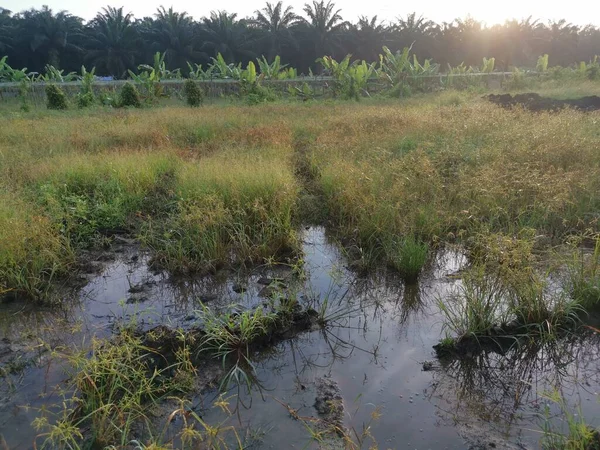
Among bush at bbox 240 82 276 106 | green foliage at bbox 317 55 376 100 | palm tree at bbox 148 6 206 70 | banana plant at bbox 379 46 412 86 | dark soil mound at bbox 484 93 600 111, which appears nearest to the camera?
dark soil mound at bbox 484 93 600 111

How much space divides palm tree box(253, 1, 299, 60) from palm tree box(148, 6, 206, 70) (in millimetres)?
5776

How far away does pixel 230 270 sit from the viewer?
187 inches

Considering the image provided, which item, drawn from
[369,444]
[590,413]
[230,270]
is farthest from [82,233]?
[590,413]

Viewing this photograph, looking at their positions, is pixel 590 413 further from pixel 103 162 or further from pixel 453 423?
pixel 103 162

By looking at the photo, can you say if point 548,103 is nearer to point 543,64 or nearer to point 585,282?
point 585,282

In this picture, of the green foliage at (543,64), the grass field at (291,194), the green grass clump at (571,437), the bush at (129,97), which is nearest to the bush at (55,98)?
the bush at (129,97)

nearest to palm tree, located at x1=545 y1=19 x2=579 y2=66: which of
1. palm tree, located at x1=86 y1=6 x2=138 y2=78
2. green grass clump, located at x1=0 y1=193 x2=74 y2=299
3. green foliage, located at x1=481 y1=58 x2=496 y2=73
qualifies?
green foliage, located at x1=481 y1=58 x2=496 y2=73

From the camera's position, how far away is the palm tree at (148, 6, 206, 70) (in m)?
35.8

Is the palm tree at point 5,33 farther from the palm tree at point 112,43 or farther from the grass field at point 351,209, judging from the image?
the grass field at point 351,209

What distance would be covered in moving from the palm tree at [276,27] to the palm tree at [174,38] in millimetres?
5776

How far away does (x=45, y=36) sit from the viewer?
3366 cm

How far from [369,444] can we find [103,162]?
5997 mm

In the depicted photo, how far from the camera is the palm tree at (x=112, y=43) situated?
34.9 m

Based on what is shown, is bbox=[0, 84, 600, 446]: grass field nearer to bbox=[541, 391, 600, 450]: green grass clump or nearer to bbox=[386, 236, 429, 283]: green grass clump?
bbox=[386, 236, 429, 283]: green grass clump
